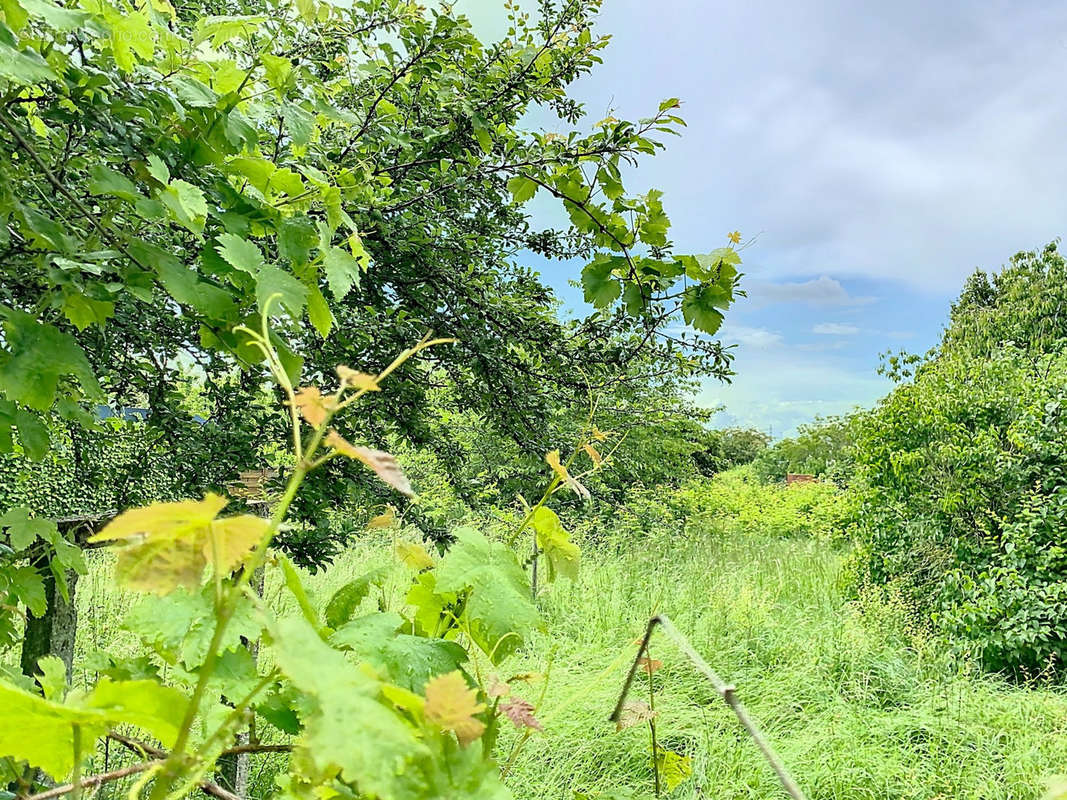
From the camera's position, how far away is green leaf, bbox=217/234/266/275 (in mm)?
656

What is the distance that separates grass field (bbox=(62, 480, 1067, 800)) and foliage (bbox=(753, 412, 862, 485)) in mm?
10066

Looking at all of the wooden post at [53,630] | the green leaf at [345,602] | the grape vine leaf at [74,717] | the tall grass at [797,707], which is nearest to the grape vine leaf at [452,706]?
the grape vine leaf at [74,717]

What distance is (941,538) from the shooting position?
454 cm

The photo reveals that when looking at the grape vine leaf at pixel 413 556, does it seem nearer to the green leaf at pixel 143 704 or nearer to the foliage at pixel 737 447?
the green leaf at pixel 143 704

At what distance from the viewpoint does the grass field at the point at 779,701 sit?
2586 millimetres

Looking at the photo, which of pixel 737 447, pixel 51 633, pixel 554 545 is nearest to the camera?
pixel 554 545

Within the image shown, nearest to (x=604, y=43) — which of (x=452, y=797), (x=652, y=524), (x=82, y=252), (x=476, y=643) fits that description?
(x=82, y=252)

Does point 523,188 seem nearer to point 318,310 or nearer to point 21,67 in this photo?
point 318,310

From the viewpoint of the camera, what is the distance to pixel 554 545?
558 millimetres

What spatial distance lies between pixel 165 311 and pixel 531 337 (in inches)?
39.9

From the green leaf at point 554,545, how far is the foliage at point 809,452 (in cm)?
1426

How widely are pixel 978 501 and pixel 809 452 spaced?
14.9m

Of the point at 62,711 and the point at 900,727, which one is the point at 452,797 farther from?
the point at 900,727

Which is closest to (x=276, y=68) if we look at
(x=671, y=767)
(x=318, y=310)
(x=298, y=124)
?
(x=298, y=124)
